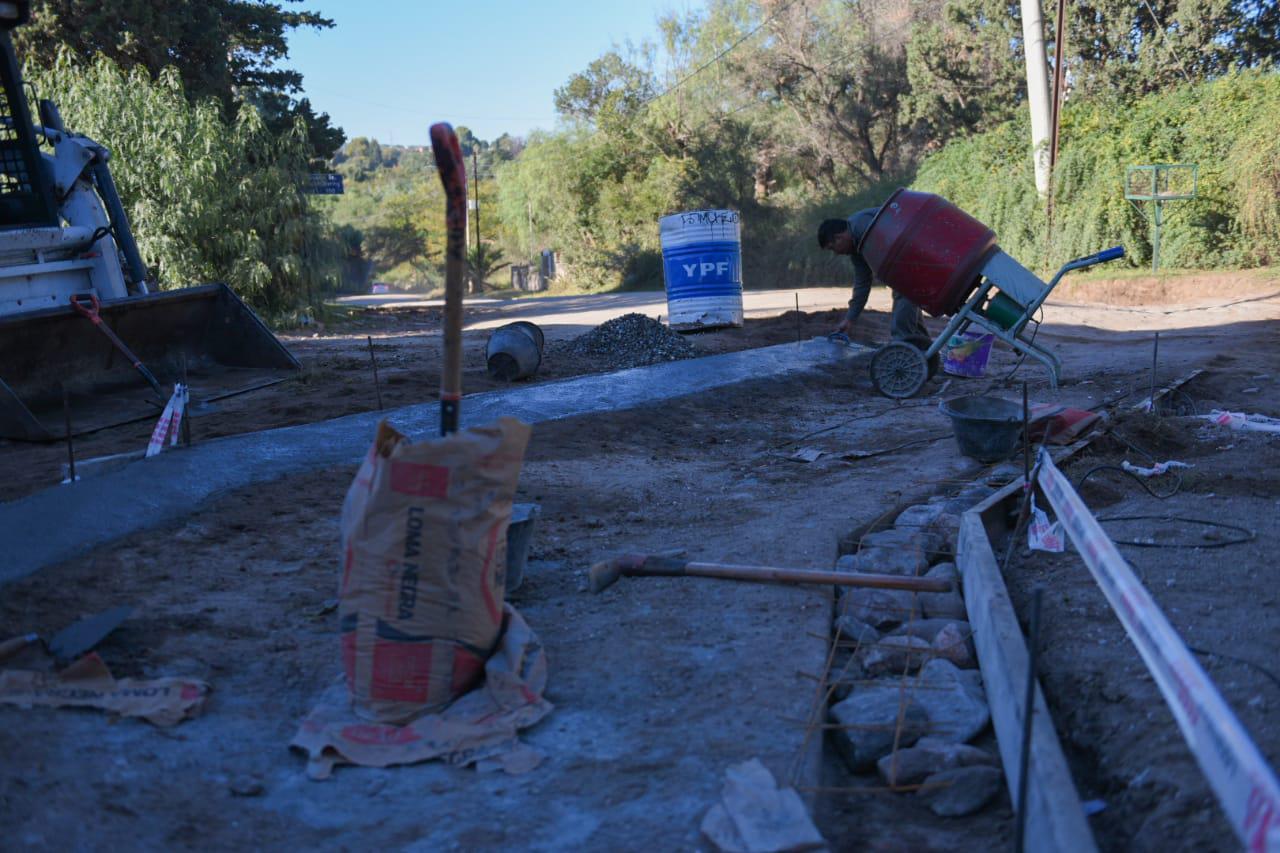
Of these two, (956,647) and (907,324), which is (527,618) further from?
(907,324)

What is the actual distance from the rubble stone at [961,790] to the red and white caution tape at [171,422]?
14.9ft

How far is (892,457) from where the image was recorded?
686 centimetres

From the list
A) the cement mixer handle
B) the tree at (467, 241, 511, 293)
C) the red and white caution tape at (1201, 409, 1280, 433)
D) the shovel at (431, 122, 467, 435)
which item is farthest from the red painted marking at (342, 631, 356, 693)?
the tree at (467, 241, 511, 293)

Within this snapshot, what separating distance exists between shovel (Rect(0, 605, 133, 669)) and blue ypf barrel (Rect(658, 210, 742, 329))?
971 cm

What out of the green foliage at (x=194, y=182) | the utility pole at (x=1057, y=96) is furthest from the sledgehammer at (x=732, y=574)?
the utility pole at (x=1057, y=96)

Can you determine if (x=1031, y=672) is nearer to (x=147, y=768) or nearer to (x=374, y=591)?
(x=374, y=591)

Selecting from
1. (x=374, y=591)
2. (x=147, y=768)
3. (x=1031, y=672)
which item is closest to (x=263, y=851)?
(x=147, y=768)

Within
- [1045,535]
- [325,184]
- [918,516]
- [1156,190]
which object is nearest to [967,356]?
[918,516]

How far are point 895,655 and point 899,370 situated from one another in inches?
229

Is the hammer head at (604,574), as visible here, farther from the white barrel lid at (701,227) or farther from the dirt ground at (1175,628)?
the white barrel lid at (701,227)

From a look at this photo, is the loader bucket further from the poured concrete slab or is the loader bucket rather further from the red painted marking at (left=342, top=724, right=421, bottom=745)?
the red painted marking at (left=342, top=724, right=421, bottom=745)

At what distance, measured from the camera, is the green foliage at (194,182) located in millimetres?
16625

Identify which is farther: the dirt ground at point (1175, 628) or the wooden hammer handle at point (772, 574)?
the wooden hammer handle at point (772, 574)

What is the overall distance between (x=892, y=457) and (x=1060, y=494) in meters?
3.05
